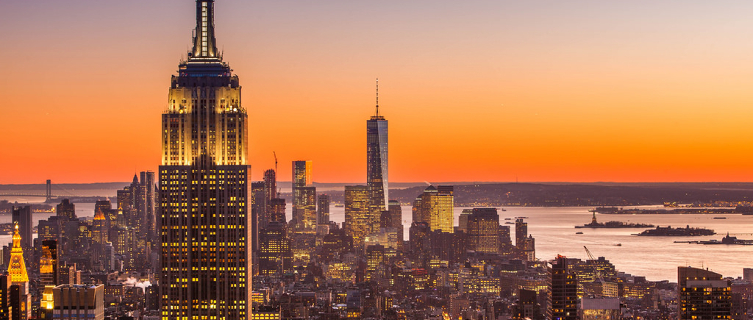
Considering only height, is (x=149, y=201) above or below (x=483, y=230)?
above

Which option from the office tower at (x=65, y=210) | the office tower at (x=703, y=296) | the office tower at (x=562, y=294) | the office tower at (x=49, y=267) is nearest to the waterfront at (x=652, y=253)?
the office tower at (x=562, y=294)

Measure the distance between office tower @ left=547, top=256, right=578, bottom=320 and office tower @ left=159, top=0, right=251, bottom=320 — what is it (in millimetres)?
38960

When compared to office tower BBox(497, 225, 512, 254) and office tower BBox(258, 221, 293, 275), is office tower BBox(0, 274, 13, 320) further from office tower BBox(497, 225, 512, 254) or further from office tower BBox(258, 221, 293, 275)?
office tower BBox(497, 225, 512, 254)

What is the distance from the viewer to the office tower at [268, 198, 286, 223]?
578ft

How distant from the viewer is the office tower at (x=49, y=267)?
311 ft

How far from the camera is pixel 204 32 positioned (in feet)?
184

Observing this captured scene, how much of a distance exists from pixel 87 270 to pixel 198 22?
85.8 metres

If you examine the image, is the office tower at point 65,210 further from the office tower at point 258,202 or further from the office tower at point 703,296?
the office tower at point 703,296

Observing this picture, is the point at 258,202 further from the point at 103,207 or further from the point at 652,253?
the point at 652,253

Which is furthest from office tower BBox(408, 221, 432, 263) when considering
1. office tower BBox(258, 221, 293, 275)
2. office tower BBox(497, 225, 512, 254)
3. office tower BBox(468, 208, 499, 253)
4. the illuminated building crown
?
the illuminated building crown

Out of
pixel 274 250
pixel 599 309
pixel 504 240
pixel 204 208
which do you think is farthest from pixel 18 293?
pixel 504 240

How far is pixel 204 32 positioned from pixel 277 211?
413 feet

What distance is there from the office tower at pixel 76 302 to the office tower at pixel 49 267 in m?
34.3

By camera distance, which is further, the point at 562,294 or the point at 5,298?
the point at 562,294
